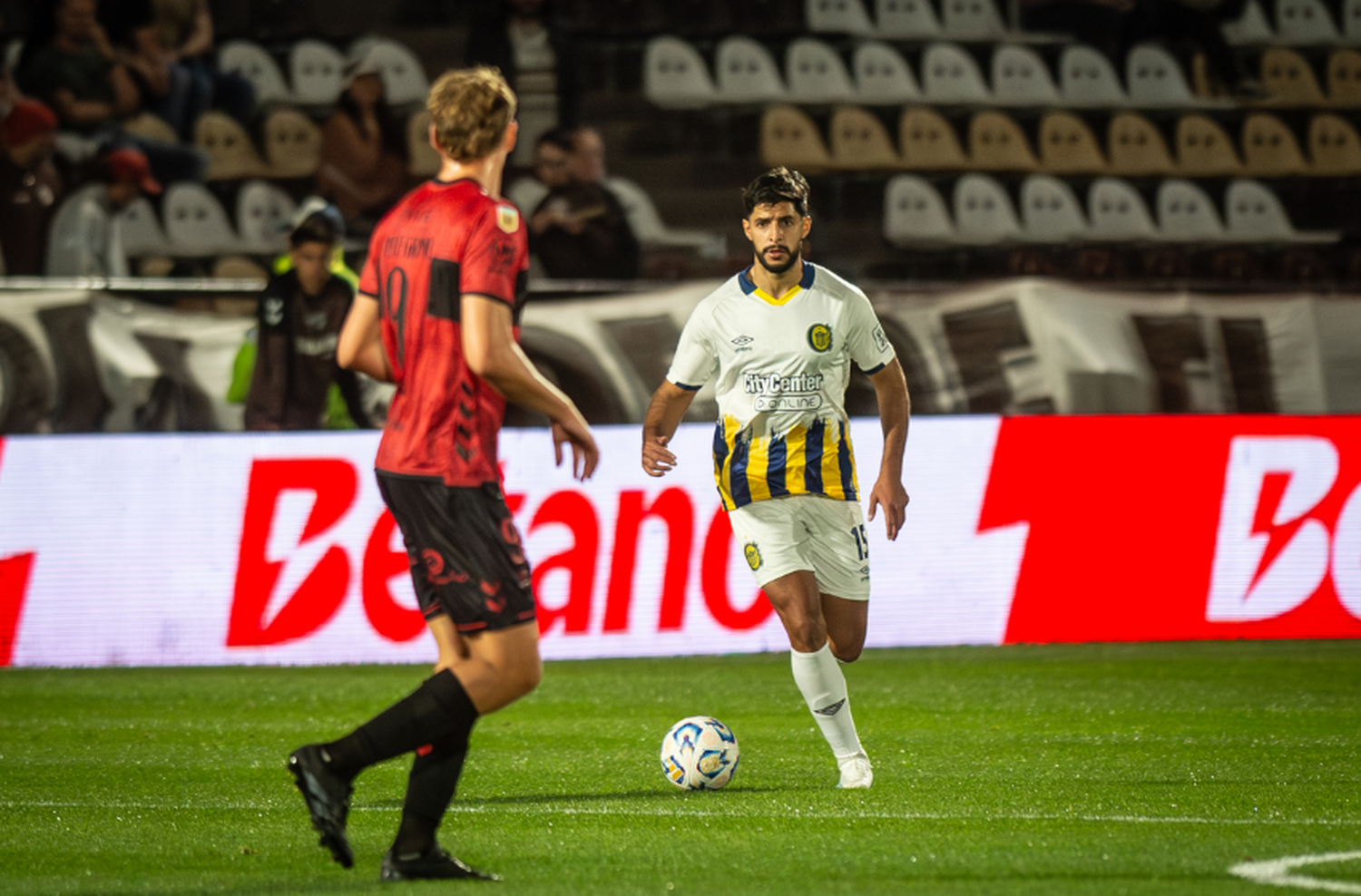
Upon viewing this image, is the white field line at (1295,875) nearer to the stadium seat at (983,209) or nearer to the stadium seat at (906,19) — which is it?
the stadium seat at (983,209)

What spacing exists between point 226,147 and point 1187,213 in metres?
8.49

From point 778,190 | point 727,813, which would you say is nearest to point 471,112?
point 778,190

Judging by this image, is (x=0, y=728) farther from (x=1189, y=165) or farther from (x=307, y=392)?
(x=1189, y=165)

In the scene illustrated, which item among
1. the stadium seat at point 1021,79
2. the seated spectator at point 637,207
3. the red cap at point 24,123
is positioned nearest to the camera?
the red cap at point 24,123

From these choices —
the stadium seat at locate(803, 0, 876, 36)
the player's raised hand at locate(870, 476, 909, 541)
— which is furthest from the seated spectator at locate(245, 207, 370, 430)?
the stadium seat at locate(803, 0, 876, 36)

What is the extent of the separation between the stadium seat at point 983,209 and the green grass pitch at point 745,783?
616cm

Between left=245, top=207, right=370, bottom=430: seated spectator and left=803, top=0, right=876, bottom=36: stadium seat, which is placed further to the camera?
left=803, top=0, right=876, bottom=36: stadium seat

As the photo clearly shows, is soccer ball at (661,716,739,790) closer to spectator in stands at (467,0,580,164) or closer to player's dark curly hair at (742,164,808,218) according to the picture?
player's dark curly hair at (742,164,808,218)

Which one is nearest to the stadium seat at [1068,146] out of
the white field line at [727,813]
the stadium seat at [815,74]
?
the stadium seat at [815,74]

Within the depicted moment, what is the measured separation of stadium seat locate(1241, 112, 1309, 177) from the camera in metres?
16.3

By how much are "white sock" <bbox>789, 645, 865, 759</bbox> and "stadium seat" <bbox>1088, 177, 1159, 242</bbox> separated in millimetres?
10392

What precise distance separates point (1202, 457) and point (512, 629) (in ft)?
24.8

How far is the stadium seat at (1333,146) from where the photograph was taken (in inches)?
643

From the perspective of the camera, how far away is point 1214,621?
34.5ft
